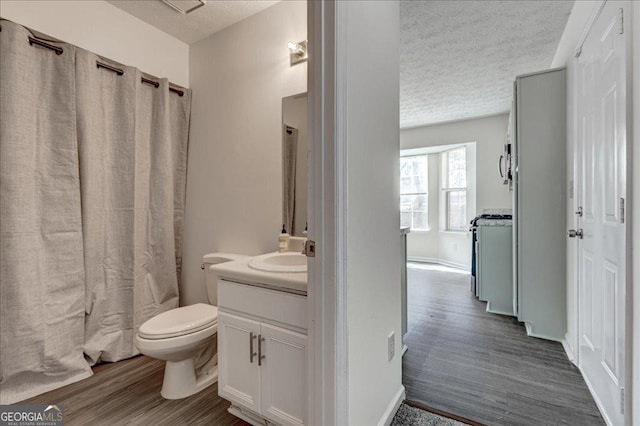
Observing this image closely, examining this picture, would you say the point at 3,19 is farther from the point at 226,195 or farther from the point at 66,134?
the point at 226,195

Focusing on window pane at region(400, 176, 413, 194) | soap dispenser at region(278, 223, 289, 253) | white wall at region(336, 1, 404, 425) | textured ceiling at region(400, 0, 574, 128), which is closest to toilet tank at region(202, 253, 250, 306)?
soap dispenser at region(278, 223, 289, 253)

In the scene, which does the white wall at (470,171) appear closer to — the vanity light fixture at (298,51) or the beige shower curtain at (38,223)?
the vanity light fixture at (298,51)

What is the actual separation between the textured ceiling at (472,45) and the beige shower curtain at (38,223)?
2.39 m

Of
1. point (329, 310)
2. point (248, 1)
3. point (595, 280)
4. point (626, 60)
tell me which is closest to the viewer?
point (329, 310)

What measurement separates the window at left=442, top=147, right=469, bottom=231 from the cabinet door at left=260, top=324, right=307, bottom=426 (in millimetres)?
4819

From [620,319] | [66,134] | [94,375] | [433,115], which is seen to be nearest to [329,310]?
[620,319]

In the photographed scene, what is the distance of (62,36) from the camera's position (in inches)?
75.6

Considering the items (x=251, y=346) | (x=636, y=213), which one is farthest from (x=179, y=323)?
(x=636, y=213)

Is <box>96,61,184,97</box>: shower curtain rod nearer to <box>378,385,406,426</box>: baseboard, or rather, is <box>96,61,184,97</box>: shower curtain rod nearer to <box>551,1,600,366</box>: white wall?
<box>378,385,406,426</box>: baseboard

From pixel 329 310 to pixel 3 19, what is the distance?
2393 millimetres

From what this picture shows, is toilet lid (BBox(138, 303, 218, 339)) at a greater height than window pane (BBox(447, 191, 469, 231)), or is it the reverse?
window pane (BBox(447, 191, 469, 231))

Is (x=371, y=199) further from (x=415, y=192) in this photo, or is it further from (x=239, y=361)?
(x=415, y=192)

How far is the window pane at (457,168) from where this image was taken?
5.23 meters

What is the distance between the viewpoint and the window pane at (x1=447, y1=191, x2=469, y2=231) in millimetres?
5262
